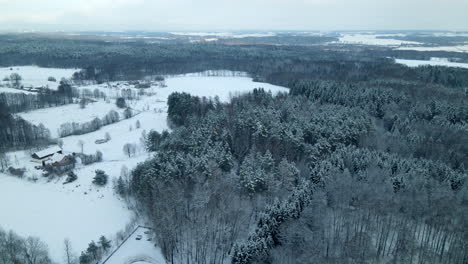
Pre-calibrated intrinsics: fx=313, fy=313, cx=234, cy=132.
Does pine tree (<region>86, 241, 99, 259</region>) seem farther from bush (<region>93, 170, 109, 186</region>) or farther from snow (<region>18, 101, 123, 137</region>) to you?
snow (<region>18, 101, 123, 137</region>)

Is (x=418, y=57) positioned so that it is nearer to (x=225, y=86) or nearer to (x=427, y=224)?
(x=225, y=86)

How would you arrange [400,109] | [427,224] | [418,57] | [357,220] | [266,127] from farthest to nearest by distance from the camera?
1. [418,57]
2. [400,109]
3. [266,127]
4. [357,220]
5. [427,224]

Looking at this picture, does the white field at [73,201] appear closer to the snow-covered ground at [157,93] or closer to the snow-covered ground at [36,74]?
the snow-covered ground at [157,93]

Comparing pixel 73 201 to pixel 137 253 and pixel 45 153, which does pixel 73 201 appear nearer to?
pixel 45 153

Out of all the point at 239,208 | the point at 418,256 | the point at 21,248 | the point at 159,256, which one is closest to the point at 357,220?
the point at 418,256

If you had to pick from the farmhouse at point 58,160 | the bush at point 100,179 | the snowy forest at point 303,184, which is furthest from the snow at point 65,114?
the bush at point 100,179

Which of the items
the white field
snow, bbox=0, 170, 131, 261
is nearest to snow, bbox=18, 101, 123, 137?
the white field
